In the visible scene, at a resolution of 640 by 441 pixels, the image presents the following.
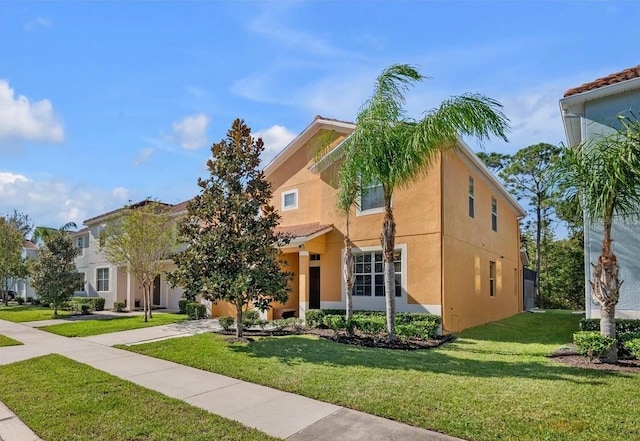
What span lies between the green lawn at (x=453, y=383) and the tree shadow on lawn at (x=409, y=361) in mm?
21

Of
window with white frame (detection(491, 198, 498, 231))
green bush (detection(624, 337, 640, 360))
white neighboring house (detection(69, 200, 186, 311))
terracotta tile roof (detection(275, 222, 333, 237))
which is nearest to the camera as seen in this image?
green bush (detection(624, 337, 640, 360))

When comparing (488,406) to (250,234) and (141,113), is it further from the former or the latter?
(141,113)

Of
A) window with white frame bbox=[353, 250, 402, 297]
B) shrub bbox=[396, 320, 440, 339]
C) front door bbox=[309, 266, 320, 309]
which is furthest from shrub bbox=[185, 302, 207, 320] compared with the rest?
shrub bbox=[396, 320, 440, 339]

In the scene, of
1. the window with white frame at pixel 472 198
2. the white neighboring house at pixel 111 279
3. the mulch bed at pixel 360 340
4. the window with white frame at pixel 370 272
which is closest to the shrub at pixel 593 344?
the mulch bed at pixel 360 340

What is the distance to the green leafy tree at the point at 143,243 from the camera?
19.0 metres

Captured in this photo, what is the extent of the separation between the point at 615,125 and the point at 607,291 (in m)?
4.74

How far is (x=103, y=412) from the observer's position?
644 centimetres

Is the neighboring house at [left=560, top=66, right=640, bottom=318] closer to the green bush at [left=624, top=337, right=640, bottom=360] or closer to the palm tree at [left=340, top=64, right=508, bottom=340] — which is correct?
the green bush at [left=624, top=337, right=640, bottom=360]

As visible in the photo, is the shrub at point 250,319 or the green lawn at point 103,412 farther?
the shrub at point 250,319

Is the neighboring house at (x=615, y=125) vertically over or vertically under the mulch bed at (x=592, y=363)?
over

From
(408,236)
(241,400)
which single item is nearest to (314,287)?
Result: (408,236)

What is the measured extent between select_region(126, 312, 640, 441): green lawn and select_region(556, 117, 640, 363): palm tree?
6.07 feet

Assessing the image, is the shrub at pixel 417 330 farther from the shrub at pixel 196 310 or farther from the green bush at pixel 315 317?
the shrub at pixel 196 310

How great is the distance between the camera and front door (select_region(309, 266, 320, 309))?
733 inches
